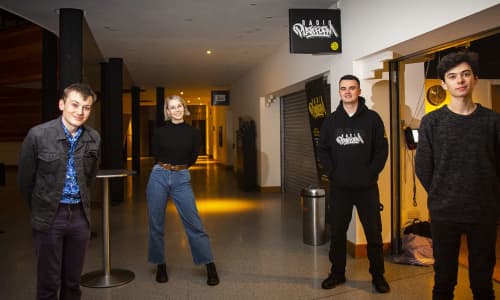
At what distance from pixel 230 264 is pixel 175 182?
117 cm

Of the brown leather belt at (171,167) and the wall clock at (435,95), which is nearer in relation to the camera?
the brown leather belt at (171,167)

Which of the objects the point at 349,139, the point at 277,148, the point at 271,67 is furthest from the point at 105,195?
the point at 277,148

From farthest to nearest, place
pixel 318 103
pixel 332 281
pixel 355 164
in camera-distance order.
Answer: pixel 318 103 → pixel 332 281 → pixel 355 164

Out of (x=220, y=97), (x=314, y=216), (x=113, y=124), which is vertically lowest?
(x=314, y=216)

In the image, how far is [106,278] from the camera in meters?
3.62

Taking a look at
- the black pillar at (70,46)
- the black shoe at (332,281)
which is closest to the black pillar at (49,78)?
the black pillar at (70,46)

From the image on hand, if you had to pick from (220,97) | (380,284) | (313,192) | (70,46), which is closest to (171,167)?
(380,284)

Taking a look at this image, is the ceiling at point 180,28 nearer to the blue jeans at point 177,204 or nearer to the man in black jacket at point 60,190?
the blue jeans at point 177,204

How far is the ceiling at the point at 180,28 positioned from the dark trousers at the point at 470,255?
3.32 m

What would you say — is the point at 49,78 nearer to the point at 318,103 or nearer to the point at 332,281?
the point at 318,103

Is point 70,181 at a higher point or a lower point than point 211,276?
higher

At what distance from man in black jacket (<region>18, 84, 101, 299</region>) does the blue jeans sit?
3.49 feet

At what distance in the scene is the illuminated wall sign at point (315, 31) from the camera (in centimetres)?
438

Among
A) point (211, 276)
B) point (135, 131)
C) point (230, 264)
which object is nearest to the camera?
point (211, 276)
